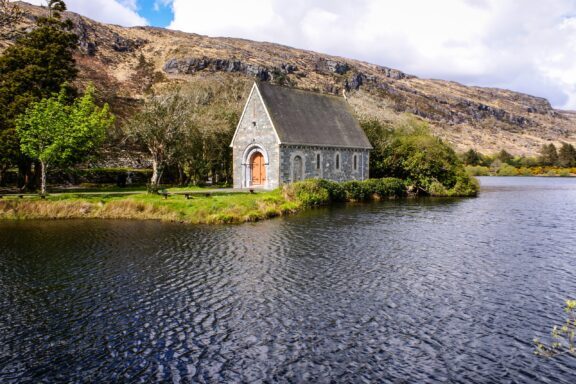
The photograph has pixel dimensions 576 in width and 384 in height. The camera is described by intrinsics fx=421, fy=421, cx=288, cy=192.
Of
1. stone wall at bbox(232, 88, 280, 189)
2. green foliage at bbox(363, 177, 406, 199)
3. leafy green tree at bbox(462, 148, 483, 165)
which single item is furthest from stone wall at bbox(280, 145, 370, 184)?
leafy green tree at bbox(462, 148, 483, 165)

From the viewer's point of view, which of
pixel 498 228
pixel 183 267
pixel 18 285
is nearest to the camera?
pixel 18 285

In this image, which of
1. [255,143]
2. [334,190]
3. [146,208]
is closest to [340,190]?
[334,190]

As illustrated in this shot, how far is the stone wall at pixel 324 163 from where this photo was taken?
4356 centimetres

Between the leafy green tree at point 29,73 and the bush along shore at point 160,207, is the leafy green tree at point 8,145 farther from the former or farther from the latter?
the bush along shore at point 160,207

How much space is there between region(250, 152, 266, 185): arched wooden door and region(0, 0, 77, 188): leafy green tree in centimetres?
1952

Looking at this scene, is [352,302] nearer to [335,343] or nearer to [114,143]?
[335,343]

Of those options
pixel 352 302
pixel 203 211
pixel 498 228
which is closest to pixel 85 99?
pixel 203 211

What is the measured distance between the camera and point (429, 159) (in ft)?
175

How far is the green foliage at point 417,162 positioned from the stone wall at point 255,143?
1823 cm

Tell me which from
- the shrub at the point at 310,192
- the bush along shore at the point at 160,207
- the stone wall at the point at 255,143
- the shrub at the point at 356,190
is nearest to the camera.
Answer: the bush along shore at the point at 160,207

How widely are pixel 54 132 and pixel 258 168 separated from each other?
1933 cm

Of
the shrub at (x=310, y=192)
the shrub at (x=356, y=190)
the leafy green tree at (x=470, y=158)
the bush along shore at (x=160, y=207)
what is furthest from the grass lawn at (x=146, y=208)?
the leafy green tree at (x=470, y=158)

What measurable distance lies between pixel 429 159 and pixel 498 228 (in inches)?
960

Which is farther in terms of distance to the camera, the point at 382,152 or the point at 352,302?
the point at 382,152
